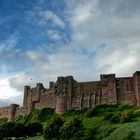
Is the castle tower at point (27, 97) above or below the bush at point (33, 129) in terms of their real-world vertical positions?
above

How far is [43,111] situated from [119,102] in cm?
2515

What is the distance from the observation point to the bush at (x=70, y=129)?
61.7 meters

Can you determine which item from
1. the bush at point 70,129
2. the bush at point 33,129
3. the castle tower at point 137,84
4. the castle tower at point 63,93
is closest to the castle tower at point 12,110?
the castle tower at point 63,93

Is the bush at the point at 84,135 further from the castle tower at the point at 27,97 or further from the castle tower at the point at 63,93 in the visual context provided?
the castle tower at the point at 27,97

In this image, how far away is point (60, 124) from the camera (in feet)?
224

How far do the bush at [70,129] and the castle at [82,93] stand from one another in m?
33.6

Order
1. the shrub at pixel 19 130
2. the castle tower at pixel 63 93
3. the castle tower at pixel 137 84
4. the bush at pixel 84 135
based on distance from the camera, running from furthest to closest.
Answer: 1. the castle tower at pixel 63 93
2. the castle tower at pixel 137 84
3. the shrub at pixel 19 130
4. the bush at pixel 84 135

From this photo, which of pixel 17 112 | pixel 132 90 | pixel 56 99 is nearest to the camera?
pixel 132 90

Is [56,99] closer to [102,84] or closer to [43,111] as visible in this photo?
[43,111]

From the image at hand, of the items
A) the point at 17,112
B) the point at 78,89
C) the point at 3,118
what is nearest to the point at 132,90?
the point at 78,89

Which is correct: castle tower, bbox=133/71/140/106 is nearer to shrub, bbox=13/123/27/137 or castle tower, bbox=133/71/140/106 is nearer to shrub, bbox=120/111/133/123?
shrub, bbox=120/111/133/123

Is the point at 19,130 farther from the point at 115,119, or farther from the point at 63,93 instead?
the point at 63,93

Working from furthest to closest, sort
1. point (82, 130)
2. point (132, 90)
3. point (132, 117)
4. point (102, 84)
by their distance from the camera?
point (102, 84)
point (132, 90)
point (132, 117)
point (82, 130)

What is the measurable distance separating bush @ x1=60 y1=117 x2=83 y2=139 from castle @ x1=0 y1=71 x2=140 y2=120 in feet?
110
